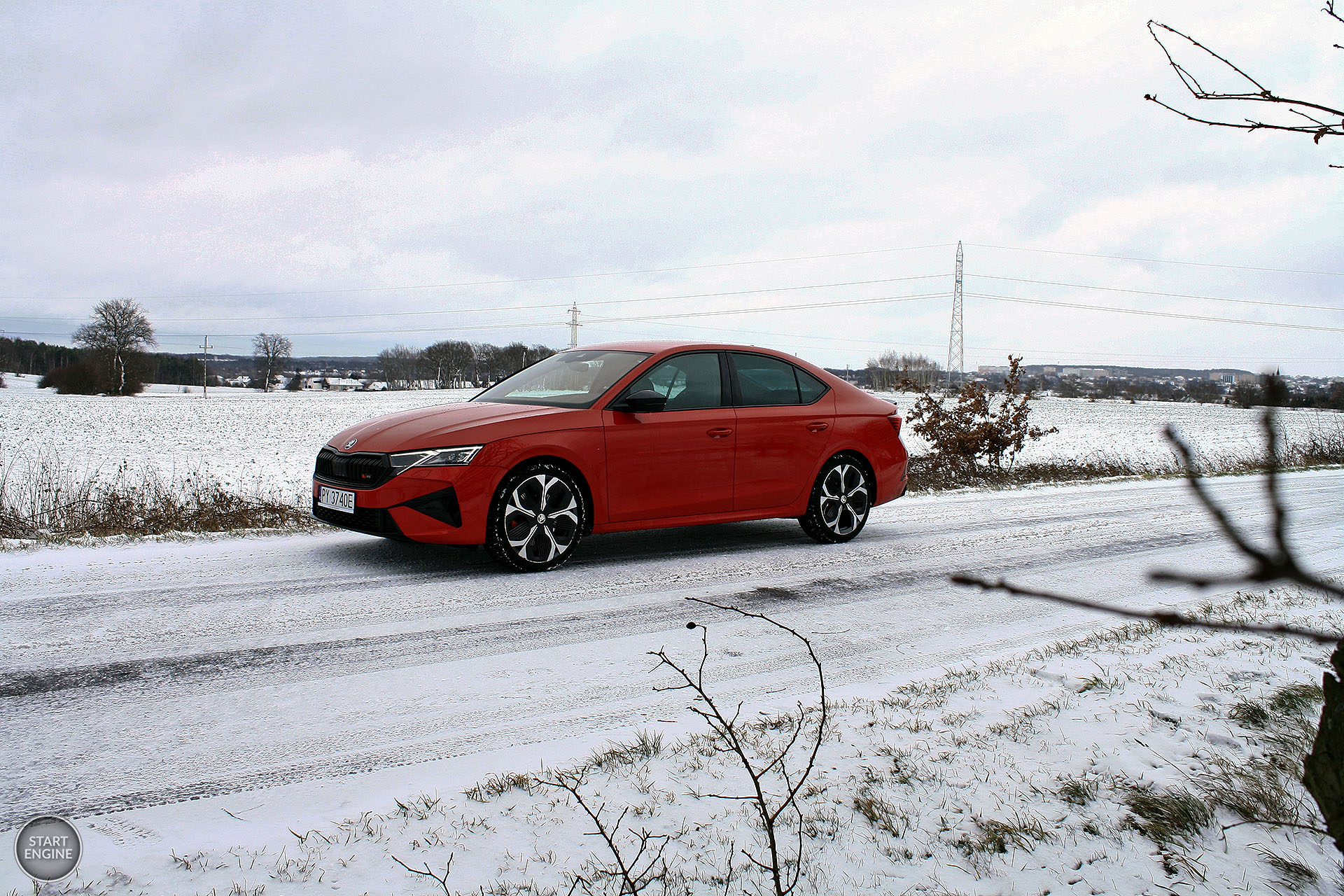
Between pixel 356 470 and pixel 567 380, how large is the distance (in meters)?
1.77

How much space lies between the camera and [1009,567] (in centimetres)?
710

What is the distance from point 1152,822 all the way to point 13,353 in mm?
120647

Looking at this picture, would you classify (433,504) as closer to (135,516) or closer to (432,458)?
(432,458)

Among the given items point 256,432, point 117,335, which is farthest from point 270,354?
point 256,432

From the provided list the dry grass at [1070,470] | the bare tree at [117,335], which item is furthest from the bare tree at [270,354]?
the dry grass at [1070,470]

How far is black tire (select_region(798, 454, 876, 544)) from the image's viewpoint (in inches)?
308

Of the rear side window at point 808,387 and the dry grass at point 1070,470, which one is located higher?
the rear side window at point 808,387

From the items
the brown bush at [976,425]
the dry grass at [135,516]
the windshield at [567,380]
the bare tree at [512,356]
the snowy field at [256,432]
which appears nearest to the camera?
the windshield at [567,380]

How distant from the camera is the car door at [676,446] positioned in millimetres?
6648

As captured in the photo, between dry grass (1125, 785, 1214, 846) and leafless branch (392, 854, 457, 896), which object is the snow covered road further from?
dry grass (1125, 785, 1214, 846)

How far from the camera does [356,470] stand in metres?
6.33

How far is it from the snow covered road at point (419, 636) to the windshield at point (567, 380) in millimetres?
1245

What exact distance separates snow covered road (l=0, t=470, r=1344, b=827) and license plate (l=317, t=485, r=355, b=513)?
452 mm

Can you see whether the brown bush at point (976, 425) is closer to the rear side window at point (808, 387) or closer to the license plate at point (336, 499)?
the rear side window at point (808, 387)
